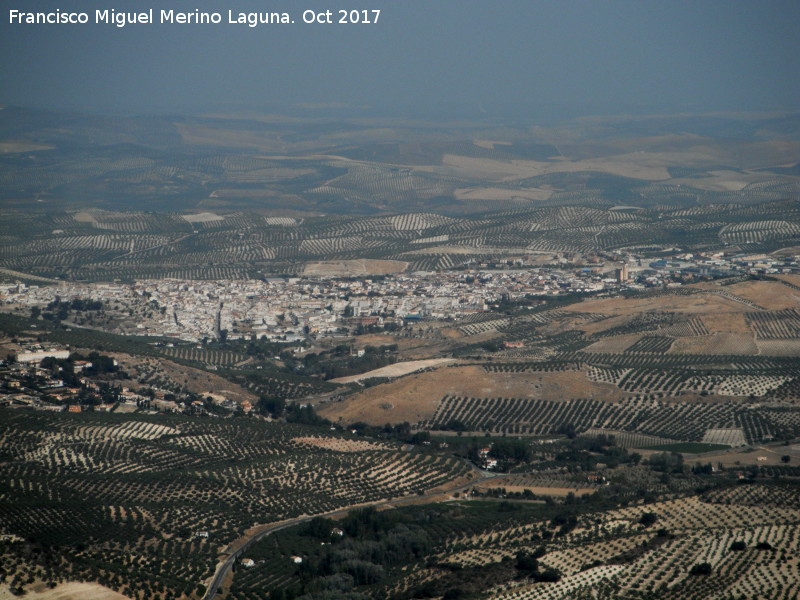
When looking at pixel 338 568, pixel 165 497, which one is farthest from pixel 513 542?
pixel 165 497

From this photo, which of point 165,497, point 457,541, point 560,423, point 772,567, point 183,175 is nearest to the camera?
point 772,567

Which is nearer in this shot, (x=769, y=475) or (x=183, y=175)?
(x=769, y=475)

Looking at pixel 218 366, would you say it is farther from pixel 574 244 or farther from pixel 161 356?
pixel 574 244

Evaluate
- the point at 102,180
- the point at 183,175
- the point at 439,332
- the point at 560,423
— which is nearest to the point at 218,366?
the point at 439,332

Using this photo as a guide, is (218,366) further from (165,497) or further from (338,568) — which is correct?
(338,568)

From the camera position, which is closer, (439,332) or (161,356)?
(161,356)

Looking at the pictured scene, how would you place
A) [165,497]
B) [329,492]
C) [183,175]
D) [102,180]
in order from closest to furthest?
[165,497], [329,492], [102,180], [183,175]
